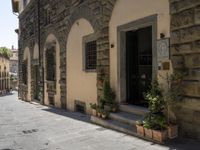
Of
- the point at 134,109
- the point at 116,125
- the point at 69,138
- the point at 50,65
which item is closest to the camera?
the point at 69,138

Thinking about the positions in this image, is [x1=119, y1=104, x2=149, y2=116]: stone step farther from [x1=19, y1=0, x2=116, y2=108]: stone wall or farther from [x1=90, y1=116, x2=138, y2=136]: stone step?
[x1=19, y1=0, x2=116, y2=108]: stone wall

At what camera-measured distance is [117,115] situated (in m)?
8.70

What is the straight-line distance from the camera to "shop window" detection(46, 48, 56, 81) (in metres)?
16.1

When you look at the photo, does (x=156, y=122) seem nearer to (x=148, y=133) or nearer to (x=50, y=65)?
(x=148, y=133)

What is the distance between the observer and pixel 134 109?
8570mm

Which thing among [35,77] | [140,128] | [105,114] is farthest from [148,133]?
[35,77]

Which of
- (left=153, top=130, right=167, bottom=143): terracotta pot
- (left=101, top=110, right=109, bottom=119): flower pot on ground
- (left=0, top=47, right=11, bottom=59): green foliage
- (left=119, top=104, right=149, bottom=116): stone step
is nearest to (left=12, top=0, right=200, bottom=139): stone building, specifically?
(left=119, top=104, right=149, bottom=116): stone step

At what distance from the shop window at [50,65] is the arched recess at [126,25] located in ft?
22.4

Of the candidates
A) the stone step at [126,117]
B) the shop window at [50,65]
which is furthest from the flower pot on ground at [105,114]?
the shop window at [50,65]

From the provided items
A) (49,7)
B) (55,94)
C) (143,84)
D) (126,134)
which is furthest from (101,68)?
(49,7)

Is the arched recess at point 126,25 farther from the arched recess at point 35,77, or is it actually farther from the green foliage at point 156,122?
the arched recess at point 35,77

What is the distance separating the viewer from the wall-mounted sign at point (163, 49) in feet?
23.5

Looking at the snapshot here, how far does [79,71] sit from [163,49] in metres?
5.79

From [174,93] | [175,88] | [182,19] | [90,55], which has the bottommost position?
[174,93]
